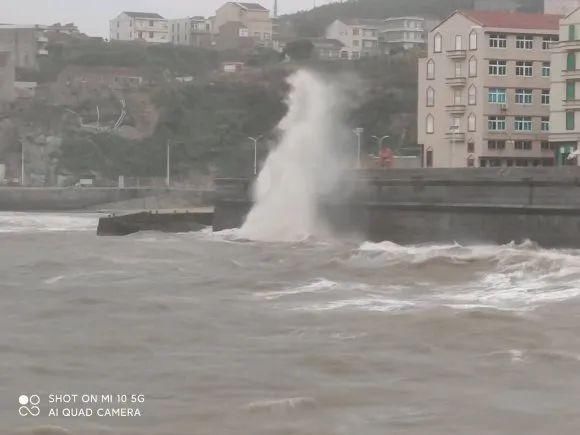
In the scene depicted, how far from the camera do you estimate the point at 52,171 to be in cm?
7988

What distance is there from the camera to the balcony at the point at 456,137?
47344 millimetres

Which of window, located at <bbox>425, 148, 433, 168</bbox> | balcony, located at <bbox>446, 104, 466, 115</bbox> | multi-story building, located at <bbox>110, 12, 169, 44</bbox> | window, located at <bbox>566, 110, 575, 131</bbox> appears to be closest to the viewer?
window, located at <bbox>566, 110, 575, 131</bbox>

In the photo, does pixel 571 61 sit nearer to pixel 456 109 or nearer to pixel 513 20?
pixel 456 109

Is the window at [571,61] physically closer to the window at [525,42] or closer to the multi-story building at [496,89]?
the multi-story building at [496,89]

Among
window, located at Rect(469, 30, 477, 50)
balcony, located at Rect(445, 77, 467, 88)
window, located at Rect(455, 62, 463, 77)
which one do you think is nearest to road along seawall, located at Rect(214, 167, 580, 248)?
balcony, located at Rect(445, 77, 467, 88)

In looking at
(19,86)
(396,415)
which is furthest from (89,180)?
(396,415)

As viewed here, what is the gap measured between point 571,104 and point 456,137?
8.98m

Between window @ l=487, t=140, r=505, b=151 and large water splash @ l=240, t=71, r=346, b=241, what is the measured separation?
1229cm

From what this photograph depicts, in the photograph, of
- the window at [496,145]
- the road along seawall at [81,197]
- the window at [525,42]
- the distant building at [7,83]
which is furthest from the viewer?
the distant building at [7,83]

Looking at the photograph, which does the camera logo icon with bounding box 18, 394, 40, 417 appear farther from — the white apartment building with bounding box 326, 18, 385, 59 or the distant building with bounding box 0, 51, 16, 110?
the white apartment building with bounding box 326, 18, 385, 59

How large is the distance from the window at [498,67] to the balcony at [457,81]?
4.48 feet

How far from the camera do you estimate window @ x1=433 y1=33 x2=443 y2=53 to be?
48.7 meters

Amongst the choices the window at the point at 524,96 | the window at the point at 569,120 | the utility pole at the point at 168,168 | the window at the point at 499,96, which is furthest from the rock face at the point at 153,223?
the utility pole at the point at 168,168

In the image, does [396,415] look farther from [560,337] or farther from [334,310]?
[334,310]
